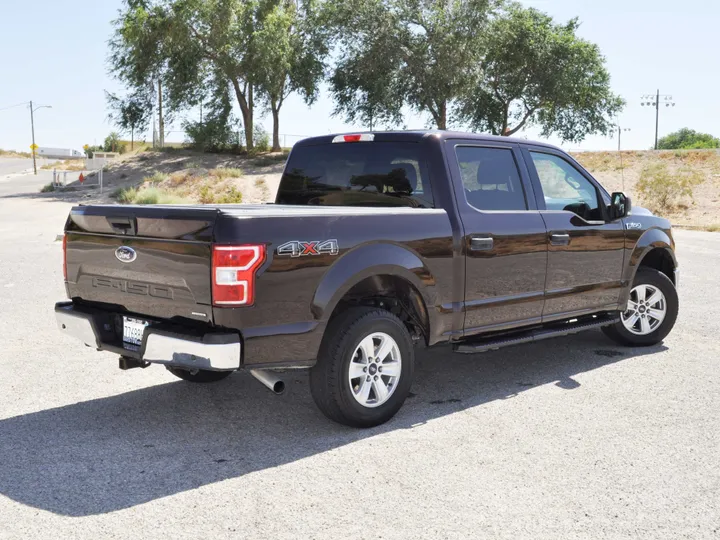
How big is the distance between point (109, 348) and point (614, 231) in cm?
442

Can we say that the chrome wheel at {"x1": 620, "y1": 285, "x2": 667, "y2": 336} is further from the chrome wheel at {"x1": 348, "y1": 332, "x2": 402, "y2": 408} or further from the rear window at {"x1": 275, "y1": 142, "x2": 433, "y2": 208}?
the chrome wheel at {"x1": 348, "y1": 332, "x2": 402, "y2": 408}

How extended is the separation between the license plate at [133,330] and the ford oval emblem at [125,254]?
38cm

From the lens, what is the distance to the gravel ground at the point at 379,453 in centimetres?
370

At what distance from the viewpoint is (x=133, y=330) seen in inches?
190

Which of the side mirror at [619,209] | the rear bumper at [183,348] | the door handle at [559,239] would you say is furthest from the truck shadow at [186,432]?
the side mirror at [619,209]

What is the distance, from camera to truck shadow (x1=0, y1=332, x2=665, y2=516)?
4105 millimetres

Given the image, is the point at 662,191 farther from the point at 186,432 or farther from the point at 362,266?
the point at 186,432

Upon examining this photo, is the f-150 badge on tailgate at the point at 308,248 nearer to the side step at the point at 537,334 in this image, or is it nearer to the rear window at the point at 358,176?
the rear window at the point at 358,176

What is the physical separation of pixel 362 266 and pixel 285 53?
37.2 meters

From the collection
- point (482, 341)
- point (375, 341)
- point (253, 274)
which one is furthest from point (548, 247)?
point (253, 274)

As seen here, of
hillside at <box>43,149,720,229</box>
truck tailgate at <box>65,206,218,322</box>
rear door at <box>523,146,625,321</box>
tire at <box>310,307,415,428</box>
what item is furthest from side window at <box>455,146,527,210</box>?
hillside at <box>43,149,720,229</box>

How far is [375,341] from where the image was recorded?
5109 mm

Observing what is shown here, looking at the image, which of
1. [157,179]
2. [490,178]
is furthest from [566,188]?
[157,179]

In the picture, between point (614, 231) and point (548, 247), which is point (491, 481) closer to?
point (548, 247)
